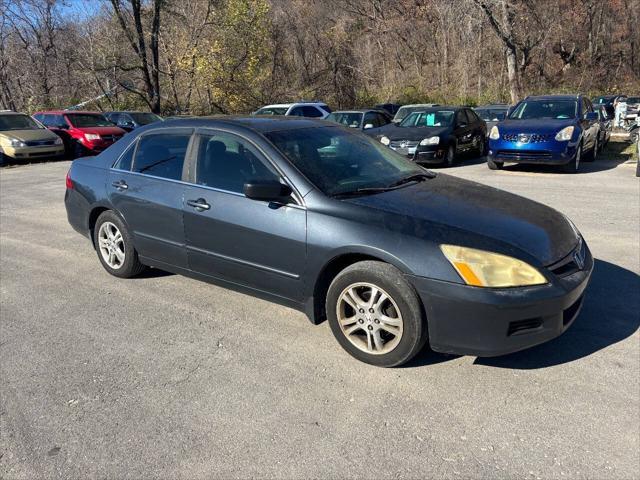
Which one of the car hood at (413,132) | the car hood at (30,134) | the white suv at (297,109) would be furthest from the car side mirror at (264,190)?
the car hood at (30,134)

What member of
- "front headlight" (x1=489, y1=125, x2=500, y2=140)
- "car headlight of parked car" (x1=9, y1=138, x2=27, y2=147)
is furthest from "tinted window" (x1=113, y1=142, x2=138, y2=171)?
"car headlight of parked car" (x1=9, y1=138, x2=27, y2=147)

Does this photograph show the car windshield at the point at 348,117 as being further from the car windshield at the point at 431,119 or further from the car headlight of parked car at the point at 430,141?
the car headlight of parked car at the point at 430,141

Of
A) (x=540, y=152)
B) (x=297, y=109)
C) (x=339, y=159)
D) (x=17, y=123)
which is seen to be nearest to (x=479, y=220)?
(x=339, y=159)

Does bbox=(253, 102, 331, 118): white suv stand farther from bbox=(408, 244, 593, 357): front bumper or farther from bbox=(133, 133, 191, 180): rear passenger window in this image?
bbox=(408, 244, 593, 357): front bumper

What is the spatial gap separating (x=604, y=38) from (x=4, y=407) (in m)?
45.9

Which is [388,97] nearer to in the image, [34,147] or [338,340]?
[34,147]

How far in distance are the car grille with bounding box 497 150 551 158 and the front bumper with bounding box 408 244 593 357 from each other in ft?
28.9

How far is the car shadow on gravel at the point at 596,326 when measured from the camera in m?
3.44

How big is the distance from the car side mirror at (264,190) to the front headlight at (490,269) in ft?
3.95

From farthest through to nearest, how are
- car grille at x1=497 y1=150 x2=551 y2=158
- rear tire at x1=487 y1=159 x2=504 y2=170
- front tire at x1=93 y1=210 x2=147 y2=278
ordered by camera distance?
rear tire at x1=487 y1=159 x2=504 y2=170
car grille at x1=497 y1=150 x2=551 y2=158
front tire at x1=93 y1=210 x2=147 y2=278

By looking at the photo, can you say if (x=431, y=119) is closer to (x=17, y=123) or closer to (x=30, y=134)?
(x=30, y=134)

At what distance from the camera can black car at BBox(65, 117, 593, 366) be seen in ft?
10.1

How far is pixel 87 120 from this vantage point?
18.2 meters

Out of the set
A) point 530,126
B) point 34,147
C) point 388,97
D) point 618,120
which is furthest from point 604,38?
point 34,147
